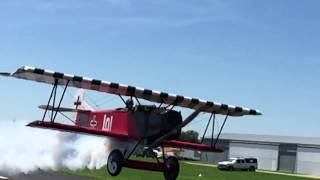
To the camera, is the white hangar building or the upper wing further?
the white hangar building

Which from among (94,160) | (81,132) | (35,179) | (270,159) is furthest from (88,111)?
(270,159)

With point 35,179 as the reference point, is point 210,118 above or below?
above

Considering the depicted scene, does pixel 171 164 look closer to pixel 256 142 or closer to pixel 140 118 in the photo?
pixel 140 118

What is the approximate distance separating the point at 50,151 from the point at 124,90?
712cm

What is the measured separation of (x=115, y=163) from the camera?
23.3m

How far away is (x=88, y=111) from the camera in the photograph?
2834cm

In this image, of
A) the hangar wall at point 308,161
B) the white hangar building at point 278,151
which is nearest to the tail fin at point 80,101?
the white hangar building at point 278,151

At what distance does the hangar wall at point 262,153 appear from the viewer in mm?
130500

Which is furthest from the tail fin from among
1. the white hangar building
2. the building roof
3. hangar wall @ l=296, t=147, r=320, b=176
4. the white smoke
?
the building roof

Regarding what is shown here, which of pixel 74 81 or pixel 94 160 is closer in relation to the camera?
pixel 74 81

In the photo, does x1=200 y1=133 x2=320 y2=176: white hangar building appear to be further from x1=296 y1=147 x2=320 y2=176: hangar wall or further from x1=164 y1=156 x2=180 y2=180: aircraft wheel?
x1=164 y1=156 x2=180 y2=180: aircraft wheel

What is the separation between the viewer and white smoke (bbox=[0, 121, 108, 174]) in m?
27.5

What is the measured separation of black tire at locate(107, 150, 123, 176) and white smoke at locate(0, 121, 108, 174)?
2.01 meters

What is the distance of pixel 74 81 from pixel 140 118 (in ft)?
10.2
